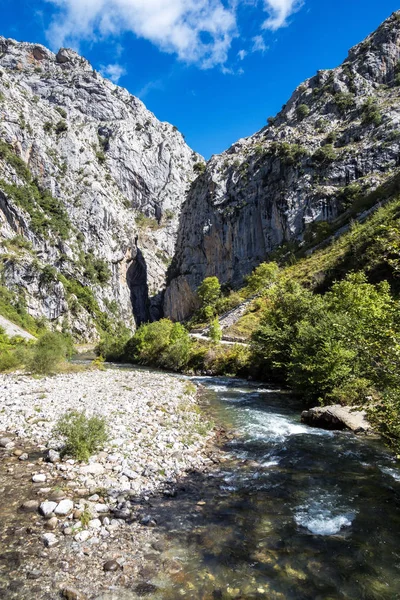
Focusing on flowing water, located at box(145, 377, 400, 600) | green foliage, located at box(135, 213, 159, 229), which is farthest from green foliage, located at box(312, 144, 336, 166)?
green foliage, located at box(135, 213, 159, 229)

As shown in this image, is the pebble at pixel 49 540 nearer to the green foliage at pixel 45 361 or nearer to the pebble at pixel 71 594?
the pebble at pixel 71 594

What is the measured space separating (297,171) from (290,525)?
305 feet

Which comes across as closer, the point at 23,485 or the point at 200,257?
the point at 23,485

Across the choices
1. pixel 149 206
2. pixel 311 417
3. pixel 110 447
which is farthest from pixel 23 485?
pixel 149 206

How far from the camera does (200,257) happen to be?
11275 centimetres

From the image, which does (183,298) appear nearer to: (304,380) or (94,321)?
(94,321)

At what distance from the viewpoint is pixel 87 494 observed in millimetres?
7688

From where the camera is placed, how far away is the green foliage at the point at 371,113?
83769mm

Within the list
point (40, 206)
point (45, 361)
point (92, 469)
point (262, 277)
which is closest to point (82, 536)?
point (92, 469)

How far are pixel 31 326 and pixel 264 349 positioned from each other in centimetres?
7305

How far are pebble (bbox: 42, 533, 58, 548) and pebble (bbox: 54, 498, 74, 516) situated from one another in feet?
2.28

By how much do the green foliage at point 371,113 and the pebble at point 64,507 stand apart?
4037 inches

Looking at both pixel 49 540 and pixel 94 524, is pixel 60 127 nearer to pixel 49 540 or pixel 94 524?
pixel 94 524

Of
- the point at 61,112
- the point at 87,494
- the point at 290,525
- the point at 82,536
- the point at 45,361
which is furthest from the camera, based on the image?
the point at 61,112
